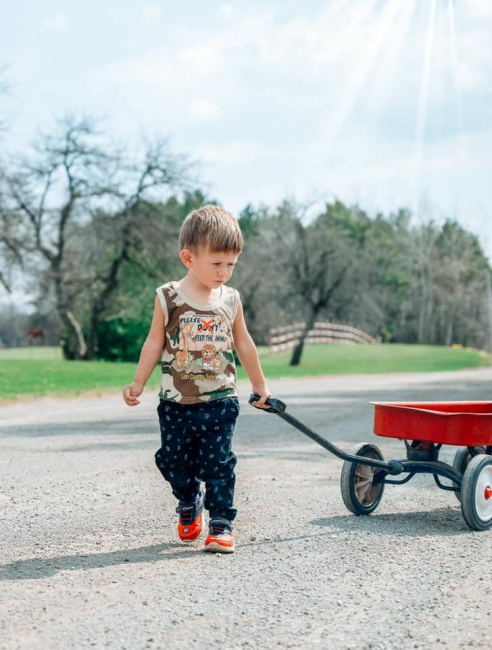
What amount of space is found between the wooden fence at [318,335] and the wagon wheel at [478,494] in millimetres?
33852

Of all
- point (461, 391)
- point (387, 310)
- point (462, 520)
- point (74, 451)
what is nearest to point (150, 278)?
point (461, 391)

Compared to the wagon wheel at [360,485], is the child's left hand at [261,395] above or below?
above

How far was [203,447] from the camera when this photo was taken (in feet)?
14.0

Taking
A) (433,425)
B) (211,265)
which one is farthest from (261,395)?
(433,425)

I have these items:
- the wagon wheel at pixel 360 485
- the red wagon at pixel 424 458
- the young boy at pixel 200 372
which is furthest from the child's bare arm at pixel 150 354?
the wagon wheel at pixel 360 485

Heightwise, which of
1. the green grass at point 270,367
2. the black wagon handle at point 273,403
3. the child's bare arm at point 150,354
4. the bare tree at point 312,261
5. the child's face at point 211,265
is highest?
the bare tree at point 312,261

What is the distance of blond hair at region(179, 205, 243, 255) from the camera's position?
416cm

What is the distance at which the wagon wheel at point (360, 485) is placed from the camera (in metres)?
5.03

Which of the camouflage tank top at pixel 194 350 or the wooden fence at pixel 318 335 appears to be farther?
the wooden fence at pixel 318 335

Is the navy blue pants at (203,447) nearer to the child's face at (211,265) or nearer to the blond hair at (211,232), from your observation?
the child's face at (211,265)

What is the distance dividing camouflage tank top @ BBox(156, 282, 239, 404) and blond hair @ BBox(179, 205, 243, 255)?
273 millimetres

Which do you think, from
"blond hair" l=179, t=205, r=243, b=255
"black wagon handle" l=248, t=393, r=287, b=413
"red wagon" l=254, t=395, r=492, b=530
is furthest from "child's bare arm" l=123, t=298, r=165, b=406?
"red wagon" l=254, t=395, r=492, b=530

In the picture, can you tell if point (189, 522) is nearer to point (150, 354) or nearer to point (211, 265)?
point (150, 354)

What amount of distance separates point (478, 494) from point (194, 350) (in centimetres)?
→ 180
